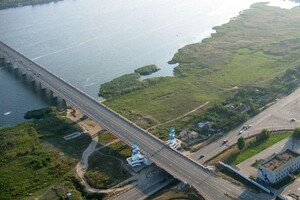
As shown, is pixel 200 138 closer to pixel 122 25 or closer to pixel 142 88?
pixel 142 88

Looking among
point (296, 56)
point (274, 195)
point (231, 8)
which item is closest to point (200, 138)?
point (274, 195)

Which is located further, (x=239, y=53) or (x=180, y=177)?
(x=239, y=53)

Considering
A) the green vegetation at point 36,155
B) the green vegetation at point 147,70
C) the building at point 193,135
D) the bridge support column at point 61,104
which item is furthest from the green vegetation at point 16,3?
the building at point 193,135

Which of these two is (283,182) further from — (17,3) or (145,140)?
(17,3)

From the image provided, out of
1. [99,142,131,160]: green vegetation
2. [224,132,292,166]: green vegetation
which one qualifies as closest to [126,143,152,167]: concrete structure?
[99,142,131,160]: green vegetation

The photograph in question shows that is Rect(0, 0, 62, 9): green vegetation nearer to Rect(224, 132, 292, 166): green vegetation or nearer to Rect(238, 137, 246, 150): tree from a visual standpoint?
Rect(238, 137, 246, 150): tree

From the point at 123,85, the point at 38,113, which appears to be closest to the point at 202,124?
the point at 123,85

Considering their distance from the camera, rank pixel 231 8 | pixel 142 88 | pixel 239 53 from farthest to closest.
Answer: pixel 231 8 → pixel 239 53 → pixel 142 88

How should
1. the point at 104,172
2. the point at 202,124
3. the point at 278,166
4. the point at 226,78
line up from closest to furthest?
the point at 278,166 < the point at 104,172 < the point at 202,124 < the point at 226,78
